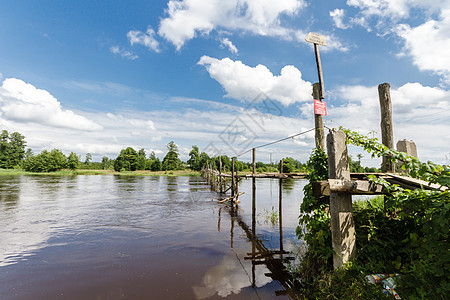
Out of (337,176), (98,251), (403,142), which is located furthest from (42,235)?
(403,142)

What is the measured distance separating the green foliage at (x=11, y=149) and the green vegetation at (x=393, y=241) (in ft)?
303

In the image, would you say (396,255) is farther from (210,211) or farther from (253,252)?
(210,211)

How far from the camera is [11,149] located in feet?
232

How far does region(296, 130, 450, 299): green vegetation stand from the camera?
8.33 ft

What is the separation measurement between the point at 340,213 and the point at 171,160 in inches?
2918

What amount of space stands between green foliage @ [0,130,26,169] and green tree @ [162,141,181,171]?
46032 mm


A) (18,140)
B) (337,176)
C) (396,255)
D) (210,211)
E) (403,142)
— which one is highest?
(18,140)

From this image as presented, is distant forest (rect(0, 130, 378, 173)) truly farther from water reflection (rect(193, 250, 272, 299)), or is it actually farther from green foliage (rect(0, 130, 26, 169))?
water reflection (rect(193, 250, 272, 299))

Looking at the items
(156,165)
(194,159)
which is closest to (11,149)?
(156,165)

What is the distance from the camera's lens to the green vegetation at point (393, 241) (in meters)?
2.54

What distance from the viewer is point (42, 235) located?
910 cm

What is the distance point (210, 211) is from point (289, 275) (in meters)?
9.05

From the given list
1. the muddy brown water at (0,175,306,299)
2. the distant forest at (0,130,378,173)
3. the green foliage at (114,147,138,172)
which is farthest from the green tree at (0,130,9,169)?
the muddy brown water at (0,175,306,299)

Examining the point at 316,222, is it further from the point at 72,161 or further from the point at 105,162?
the point at 105,162
